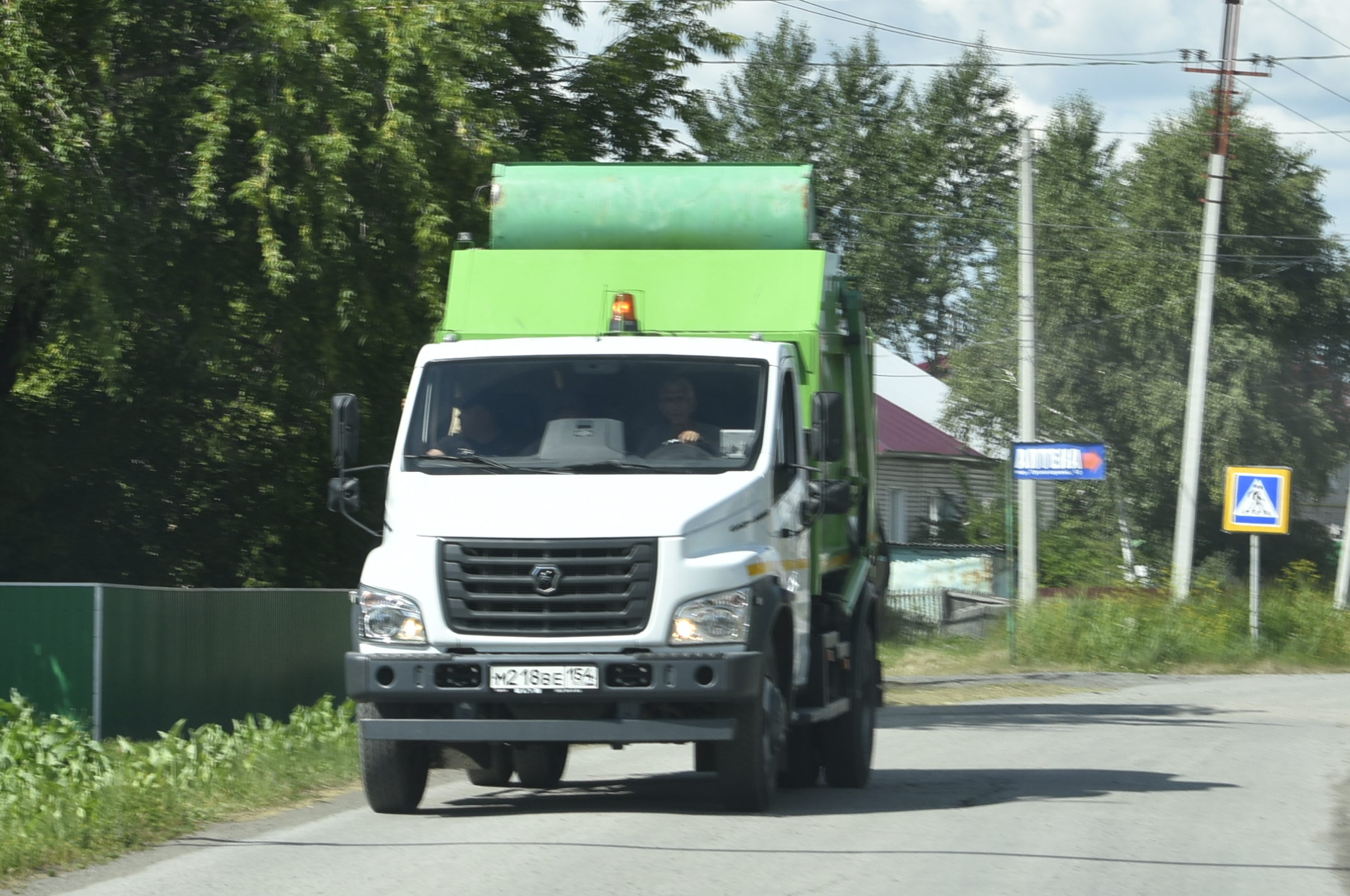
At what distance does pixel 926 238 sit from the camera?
2368 inches

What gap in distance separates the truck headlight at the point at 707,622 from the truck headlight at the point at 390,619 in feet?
3.94

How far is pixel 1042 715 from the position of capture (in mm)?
18922

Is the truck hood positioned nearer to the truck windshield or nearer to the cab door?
the truck windshield

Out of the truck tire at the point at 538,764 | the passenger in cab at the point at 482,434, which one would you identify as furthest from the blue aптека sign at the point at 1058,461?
the passenger in cab at the point at 482,434

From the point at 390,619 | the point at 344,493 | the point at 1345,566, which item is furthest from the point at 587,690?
the point at 1345,566

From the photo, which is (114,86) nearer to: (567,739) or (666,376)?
(666,376)

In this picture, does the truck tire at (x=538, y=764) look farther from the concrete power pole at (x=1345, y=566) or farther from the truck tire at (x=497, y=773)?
the concrete power pole at (x=1345, y=566)

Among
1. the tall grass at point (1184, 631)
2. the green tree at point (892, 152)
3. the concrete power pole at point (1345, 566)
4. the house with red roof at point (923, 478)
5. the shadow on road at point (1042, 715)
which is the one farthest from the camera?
the green tree at point (892, 152)

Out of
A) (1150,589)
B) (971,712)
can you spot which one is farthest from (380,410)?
(1150,589)

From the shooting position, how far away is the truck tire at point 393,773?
9.09 m

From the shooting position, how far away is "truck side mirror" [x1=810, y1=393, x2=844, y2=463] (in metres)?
9.30

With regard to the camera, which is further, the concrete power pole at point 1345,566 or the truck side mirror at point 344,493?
the concrete power pole at point 1345,566

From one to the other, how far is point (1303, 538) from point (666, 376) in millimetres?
45877

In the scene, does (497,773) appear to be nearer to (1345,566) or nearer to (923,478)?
(1345,566)
